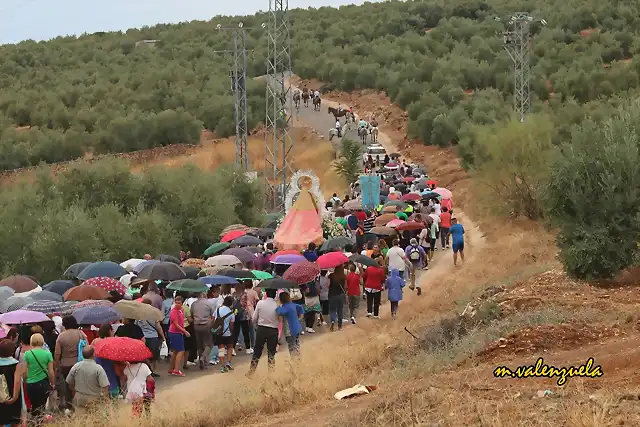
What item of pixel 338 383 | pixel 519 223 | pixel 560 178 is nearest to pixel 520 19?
pixel 519 223

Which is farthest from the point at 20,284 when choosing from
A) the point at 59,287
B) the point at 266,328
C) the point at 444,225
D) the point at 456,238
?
the point at 444,225

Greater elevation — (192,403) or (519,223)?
(192,403)

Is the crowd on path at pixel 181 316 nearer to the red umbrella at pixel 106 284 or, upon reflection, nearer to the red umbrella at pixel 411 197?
the red umbrella at pixel 106 284

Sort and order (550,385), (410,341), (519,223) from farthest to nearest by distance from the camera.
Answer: (519,223), (410,341), (550,385)

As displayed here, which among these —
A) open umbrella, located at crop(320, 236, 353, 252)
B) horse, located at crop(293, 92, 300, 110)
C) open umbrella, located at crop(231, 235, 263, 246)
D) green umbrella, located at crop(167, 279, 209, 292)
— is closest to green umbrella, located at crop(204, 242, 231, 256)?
open umbrella, located at crop(231, 235, 263, 246)

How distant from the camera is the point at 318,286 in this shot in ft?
63.8

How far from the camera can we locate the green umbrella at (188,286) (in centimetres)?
1644

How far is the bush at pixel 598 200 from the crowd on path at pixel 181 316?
11.8 ft

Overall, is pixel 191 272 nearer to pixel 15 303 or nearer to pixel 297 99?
pixel 15 303

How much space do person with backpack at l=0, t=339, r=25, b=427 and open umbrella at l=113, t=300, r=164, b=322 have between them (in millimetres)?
3288

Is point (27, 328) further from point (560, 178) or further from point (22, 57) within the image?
point (22, 57)

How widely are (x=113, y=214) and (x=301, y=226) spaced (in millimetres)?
8591

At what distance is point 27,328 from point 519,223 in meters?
22.4

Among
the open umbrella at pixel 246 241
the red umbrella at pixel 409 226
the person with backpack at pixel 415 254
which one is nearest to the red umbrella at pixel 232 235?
the open umbrella at pixel 246 241
